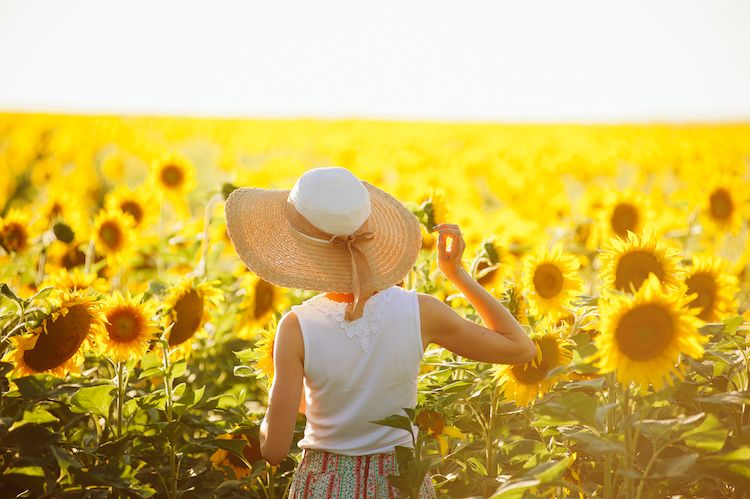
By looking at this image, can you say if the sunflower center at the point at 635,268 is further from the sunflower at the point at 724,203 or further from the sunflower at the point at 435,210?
the sunflower at the point at 724,203

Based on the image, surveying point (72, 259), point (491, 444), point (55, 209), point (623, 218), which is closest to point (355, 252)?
point (491, 444)

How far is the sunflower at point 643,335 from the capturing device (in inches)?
79.9

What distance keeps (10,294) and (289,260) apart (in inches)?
36.1

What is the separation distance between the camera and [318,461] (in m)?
2.28

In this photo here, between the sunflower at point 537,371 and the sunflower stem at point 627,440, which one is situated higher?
the sunflower at point 537,371

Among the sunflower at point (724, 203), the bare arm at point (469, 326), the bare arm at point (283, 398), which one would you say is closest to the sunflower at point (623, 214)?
the sunflower at point (724, 203)

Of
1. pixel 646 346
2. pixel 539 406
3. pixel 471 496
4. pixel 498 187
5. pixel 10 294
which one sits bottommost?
pixel 471 496

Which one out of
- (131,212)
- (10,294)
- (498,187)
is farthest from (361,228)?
(498,187)

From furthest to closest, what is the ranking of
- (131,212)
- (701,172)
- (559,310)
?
(701,172), (131,212), (559,310)

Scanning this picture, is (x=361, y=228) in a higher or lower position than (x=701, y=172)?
lower

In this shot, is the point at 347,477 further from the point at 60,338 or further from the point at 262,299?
the point at 262,299

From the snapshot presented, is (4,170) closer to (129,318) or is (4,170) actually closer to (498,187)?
(498,187)

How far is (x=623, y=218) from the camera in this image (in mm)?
4777

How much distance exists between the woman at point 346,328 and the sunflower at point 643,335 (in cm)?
31
